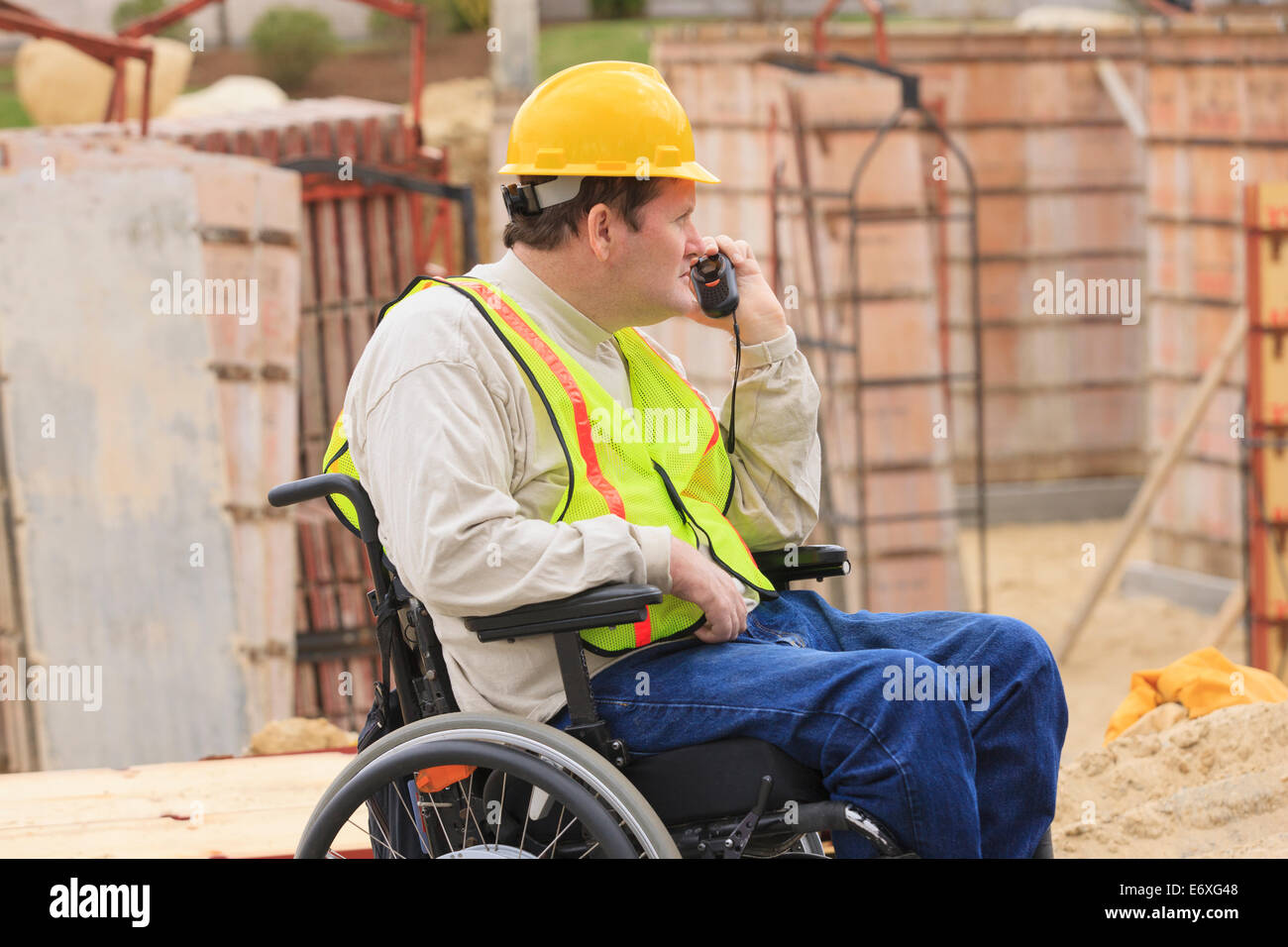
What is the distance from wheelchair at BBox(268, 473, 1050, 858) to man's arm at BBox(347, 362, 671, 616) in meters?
0.05

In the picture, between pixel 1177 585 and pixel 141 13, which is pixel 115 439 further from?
pixel 141 13

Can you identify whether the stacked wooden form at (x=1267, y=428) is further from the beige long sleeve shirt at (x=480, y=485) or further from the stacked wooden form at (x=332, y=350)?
the beige long sleeve shirt at (x=480, y=485)

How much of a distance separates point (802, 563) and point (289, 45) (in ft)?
66.6

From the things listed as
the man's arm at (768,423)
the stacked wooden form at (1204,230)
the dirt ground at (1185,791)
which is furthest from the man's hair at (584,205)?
the stacked wooden form at (1204,230)

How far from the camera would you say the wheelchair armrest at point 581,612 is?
2.36m

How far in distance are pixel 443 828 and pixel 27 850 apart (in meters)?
1.21

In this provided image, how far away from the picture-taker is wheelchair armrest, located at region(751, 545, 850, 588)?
2953mm

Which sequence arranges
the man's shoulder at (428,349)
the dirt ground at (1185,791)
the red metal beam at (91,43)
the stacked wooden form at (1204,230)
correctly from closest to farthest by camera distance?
the man's shoulder at (428,349) → the dirt ground at (1185,791) → the red metal beam at (91,43) → the stacked wooden form at (1204,230)

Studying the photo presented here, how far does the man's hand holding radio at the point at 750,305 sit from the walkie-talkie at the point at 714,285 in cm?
4

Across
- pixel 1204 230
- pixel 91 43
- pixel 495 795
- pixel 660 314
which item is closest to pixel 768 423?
pixel 660 314

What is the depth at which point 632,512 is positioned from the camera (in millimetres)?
2621

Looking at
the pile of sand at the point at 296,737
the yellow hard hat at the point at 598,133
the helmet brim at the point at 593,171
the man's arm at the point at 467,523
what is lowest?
the pile of sand at the point at 296,737

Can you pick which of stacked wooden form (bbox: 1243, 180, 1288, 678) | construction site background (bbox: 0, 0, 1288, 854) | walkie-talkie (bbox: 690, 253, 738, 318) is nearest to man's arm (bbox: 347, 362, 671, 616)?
walkie-talkie (bbox: 690, 253, 738, 318)
